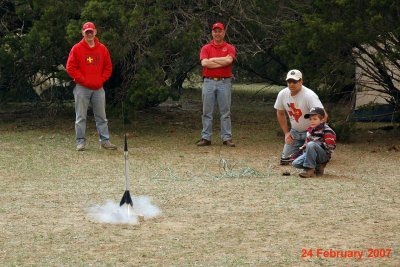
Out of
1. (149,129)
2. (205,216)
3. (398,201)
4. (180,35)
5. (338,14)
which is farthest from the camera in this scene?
(149,129)

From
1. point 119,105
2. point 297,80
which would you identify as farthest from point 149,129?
point 297,80

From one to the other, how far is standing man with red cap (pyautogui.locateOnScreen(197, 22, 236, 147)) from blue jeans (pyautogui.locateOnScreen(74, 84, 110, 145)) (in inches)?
56.9

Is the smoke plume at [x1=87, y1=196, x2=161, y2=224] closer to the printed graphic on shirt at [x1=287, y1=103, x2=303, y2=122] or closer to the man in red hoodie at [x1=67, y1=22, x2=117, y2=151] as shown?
the printed graphic on shirt at [x1=287, y1=103, x2=303, y2=122]

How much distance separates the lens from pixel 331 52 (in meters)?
13.4

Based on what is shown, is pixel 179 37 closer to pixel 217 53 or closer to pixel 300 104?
pixel 217 53

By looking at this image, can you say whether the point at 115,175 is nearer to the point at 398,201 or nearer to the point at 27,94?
the point at 398,201

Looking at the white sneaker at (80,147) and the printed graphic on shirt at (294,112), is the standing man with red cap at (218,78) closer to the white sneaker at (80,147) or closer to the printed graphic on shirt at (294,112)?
the white sneaker at (80,147)

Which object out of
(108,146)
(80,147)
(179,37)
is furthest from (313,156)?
(179,37)

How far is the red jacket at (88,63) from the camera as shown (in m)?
12.4

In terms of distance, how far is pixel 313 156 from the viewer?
32.6ft

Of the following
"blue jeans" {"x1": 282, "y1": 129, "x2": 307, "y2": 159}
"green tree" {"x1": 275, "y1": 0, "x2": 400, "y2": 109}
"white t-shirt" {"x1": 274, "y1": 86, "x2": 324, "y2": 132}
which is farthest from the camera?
"green tree" {"x1": 275, "y1": 0, "x2": 400, "y2": 109}

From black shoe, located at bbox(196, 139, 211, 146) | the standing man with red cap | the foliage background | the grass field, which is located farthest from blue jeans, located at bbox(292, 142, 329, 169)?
black shoe, located at bbox(196, 139, 211, 146)

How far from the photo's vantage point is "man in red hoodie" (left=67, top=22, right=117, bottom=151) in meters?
12.4

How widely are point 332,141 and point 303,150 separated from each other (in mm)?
555
